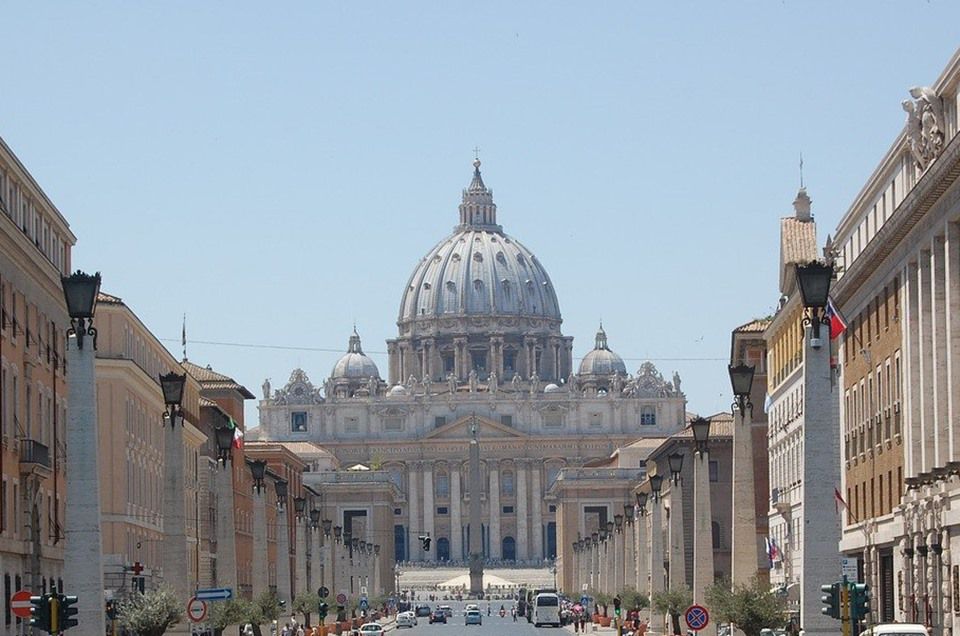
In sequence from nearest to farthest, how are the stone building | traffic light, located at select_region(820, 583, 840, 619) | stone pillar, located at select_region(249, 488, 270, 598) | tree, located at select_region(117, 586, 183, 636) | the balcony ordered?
traffic light, located at select_region(820, 583, 840, 619) → tree, located at select_region(117, 586, 183, 636) → the stone building → the balcony → stone pillar, located at select_region(249, 488, 270, 598)

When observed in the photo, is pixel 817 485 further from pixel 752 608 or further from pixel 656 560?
pixel 656 560

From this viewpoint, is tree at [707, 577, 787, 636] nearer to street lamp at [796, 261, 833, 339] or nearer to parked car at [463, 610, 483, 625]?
street lamp at [796, 261, 833, 339]

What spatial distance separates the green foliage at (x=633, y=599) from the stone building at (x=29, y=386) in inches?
1341

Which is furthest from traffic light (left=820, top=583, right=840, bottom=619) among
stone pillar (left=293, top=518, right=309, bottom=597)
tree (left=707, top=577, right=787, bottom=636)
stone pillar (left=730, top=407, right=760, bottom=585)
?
stone pillar (left=293, top=518, right=309, bottom=597)

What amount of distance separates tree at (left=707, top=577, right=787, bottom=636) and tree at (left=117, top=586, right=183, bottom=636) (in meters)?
10.9

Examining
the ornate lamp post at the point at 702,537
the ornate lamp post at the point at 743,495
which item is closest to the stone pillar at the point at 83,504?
the ornate lamp post at the point at 743,495

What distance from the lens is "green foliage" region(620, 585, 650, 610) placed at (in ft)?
308

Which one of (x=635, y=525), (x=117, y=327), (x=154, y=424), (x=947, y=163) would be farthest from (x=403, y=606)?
(x=947, y=163)

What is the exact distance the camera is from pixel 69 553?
127 feet

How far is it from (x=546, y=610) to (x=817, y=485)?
333 ft

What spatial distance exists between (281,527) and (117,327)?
1164cm

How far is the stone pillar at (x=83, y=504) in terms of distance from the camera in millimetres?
38719

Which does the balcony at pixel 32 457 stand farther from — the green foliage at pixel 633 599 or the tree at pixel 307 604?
the green foliage at pixel 633 599

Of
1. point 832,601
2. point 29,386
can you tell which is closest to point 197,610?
point 29,386
